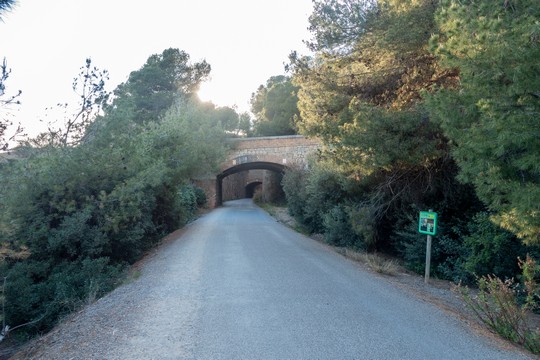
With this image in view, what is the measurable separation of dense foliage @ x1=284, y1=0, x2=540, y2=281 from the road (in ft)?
7.10

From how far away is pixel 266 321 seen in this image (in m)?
6.54

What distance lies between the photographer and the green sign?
10.4m

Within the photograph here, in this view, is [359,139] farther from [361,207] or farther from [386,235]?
[386,235]

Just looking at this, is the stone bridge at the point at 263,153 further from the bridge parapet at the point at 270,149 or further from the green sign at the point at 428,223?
the green sign at the point at 428,223

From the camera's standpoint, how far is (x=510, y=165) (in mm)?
6883

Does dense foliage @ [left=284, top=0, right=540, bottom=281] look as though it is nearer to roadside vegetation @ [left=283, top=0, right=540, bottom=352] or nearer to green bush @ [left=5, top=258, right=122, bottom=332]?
roadside vegetation @ [left=283, top=0, right=540, bottom=352]

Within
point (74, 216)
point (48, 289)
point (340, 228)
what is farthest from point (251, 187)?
point (48, 289)

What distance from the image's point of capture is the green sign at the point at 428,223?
1036 cm

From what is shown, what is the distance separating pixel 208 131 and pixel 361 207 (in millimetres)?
20658

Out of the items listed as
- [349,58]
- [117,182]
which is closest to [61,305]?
[117,182]

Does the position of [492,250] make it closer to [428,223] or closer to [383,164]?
[428,223]

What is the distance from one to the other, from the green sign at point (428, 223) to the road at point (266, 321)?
156 cm

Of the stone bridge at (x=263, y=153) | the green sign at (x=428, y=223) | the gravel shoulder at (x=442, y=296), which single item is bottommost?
the gravel shoulder at (x=442, y=296)

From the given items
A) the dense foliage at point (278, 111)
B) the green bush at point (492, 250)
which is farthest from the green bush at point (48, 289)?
the dense foliage at point (278, 111)
